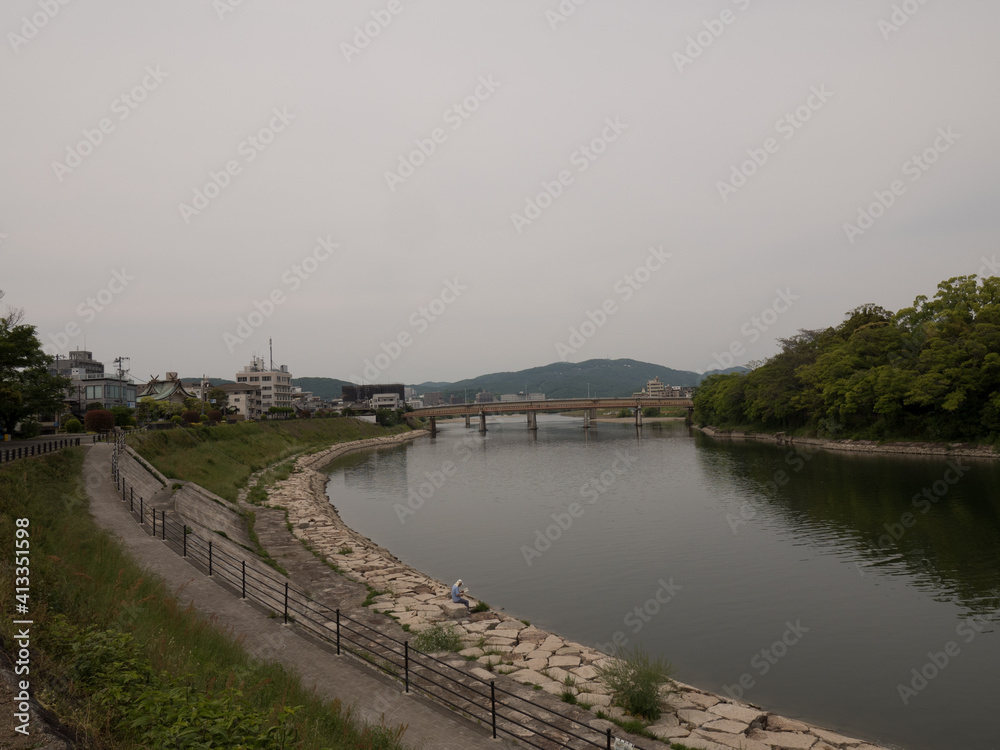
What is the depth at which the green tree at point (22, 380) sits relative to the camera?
103 ft

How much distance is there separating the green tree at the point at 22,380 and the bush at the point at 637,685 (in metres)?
30.8

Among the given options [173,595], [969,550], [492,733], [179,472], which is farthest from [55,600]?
[969,550]

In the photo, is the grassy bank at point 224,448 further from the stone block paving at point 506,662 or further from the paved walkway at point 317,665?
the paved walkway at point 317,665

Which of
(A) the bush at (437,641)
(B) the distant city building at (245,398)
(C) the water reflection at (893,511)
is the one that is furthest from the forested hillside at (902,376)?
(B) the distant city building at (245,398)

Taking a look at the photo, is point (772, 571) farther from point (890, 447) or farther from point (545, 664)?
point (890, 447)

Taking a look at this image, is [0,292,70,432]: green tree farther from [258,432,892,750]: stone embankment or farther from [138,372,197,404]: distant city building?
[138,372,197,404]: distant city building

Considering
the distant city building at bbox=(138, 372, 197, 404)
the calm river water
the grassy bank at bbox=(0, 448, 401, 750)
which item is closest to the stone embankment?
the calm river water

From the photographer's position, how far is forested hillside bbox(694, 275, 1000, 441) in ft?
172

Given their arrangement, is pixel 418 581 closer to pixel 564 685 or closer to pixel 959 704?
pixel 564 685

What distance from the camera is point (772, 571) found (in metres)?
24.1

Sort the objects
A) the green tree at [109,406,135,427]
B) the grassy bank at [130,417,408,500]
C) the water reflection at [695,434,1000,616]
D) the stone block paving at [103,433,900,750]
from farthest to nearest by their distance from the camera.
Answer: the green tree at [109,406,135,427] < the grassy bank at [130,417,408,500] < the water reflection at [695,434,1000,616] < the stone block paving at [103,433,900,750]

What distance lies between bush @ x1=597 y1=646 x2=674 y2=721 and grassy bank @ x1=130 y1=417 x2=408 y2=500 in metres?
29.1

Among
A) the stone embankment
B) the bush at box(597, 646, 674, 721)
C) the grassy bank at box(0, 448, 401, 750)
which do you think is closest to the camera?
the grassy bank at box(0, 448, 401, 750)

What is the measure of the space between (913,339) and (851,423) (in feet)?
36.9
